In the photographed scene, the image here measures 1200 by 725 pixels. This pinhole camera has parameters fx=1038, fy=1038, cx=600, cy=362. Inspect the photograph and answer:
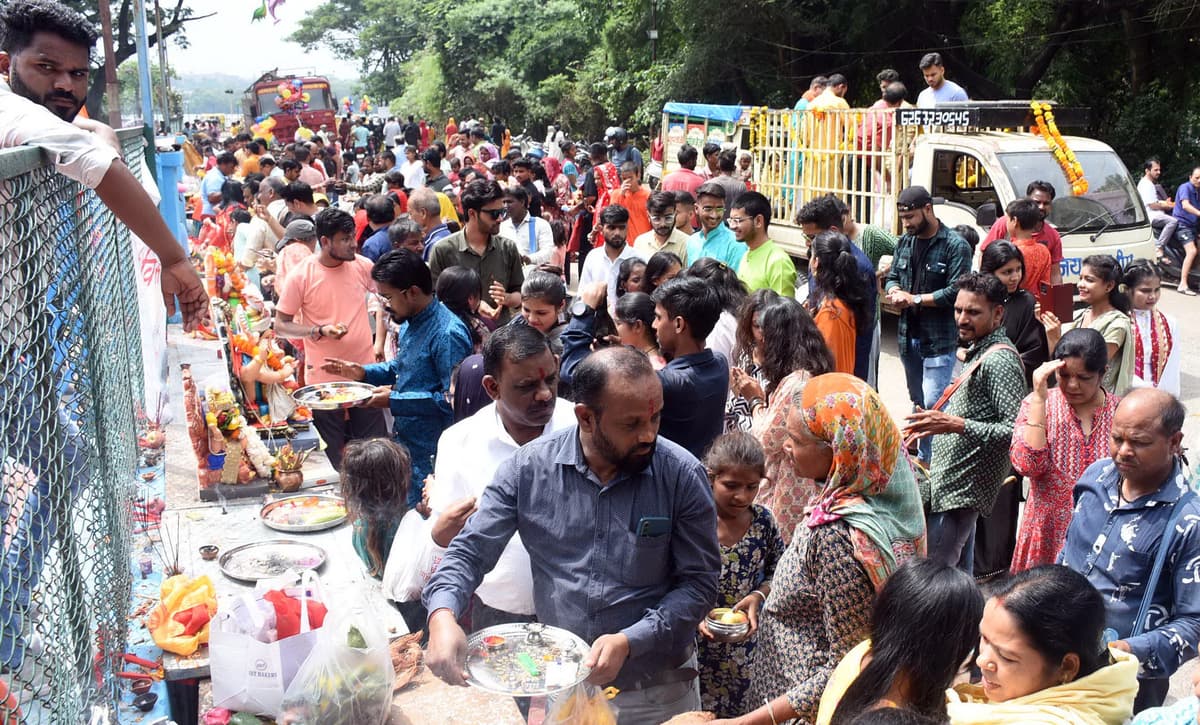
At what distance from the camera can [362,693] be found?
2.86 m

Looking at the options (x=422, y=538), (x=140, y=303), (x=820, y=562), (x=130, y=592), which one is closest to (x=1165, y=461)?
(x=820, y=562)

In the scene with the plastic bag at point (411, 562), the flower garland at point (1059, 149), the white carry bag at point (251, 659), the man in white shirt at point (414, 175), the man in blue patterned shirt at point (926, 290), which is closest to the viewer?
the white carry bag at point (251, 659)

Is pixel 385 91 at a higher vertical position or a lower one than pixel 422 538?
higher

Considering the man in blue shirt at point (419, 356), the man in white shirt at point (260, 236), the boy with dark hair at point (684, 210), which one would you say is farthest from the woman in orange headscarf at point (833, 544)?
the man in white shirt at point (260, 236)

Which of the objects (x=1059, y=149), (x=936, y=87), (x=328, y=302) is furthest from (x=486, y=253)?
(x=936, y=87)

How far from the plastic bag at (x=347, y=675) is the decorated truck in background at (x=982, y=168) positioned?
310 inches

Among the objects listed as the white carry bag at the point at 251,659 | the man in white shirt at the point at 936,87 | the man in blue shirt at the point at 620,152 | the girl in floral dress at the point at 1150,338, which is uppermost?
the man in white shirt at the point at 936,87

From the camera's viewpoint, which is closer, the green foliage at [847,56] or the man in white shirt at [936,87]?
the man in white shirt at [936,87]

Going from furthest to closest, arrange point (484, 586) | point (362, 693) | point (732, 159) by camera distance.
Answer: point (732, 159)
point (484, 586)
point (362, 693)

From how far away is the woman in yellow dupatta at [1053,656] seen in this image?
2.60m

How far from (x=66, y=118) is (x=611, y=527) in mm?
2293

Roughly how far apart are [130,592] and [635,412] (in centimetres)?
267

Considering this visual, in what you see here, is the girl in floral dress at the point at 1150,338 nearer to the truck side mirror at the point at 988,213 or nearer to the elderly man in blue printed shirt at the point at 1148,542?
the elderly man in blue printed shirt at the point at 1148,542

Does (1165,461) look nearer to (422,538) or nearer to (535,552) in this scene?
(535,552)
